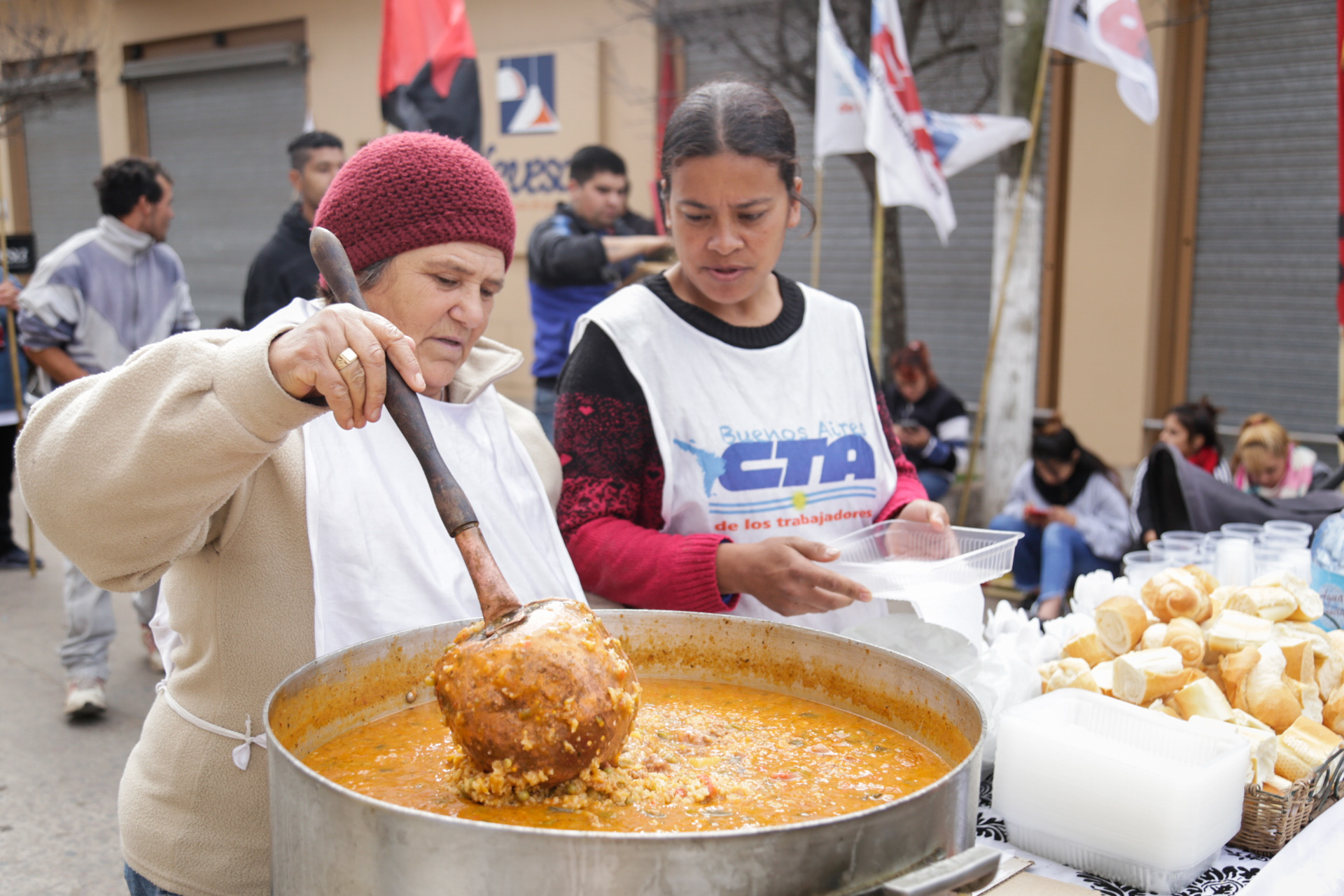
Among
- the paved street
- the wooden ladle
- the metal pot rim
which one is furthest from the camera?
the paved street

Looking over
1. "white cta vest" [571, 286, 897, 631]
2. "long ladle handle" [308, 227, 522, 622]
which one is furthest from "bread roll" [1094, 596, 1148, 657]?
"long ladle handle" [308, 227, 522, 622]

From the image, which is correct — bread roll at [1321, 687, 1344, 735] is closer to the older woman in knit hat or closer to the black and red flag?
the older woman in knit hat

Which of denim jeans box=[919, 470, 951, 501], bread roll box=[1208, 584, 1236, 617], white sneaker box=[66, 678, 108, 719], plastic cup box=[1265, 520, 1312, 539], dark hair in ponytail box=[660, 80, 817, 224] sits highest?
dark hair in ponytail box=[660, 80, 817, 224]

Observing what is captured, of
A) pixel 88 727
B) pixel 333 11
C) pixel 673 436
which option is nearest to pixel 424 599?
pixel 673 436

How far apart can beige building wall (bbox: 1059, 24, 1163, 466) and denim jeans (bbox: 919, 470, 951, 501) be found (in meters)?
2.21

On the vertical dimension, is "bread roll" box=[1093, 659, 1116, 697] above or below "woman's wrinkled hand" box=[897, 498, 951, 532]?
below

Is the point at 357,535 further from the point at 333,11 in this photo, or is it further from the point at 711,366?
the point at 333,11

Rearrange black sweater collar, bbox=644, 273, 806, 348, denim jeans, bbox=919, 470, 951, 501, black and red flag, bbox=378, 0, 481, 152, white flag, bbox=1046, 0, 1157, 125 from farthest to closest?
denim jeans, bbox=919, 470, 951, 501 < black and red flag, bbox=378, 0, 481, 152 < white flag, bbox=1046, 0, 1157, 125 < black sweater collar, bbox=644, 273, 806, 348

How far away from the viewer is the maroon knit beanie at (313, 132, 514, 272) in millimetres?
1610

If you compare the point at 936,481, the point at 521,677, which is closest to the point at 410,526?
the point at 521,677

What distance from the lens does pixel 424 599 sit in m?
1.59

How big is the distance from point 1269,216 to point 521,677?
8300 millimetres

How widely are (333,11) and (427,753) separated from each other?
13084 millimetres

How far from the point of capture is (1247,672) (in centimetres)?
182
